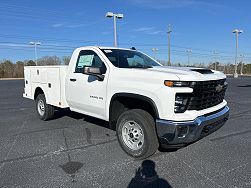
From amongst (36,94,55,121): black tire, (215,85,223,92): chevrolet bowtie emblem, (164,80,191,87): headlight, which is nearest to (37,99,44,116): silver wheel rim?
(36,94,55,121): black tire

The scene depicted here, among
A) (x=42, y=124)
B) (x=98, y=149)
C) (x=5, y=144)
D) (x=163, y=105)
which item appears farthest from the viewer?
(x=42, y=124)

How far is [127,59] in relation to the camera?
214 inches

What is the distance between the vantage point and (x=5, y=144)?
203 inches

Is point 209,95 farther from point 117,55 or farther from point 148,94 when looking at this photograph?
point 117,55

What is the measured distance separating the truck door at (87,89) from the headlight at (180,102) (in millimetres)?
1620

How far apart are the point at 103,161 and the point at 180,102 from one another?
1709mm

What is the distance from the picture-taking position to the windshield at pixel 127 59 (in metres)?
5.15

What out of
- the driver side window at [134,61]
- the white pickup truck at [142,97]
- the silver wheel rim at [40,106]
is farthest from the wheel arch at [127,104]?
the silver wheel rim at [40,106]

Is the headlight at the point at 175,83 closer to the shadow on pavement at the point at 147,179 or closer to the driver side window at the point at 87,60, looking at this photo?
the shadow on pavement at the point at 147,179

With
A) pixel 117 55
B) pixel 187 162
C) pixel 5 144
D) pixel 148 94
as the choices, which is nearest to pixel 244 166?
pixel 187 162

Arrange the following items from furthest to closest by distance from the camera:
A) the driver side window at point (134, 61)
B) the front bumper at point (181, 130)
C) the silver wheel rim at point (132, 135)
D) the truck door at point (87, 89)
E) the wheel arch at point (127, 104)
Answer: the driver side window at point (134, 61) < the truck door at point (87, 89) < the silver wheel rim at point (132, 135) < the wheel arch at point (127, 104) < the front bumper at point (181, 130)

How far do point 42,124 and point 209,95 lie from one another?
15.8ft

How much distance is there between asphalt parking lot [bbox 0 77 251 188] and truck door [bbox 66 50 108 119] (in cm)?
73

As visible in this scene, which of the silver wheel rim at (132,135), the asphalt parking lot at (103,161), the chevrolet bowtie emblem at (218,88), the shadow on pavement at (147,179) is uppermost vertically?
the chevrolet bowtie emblem at (218,88)
